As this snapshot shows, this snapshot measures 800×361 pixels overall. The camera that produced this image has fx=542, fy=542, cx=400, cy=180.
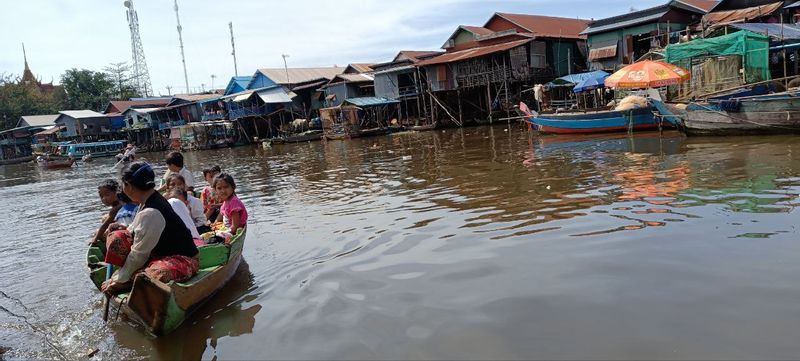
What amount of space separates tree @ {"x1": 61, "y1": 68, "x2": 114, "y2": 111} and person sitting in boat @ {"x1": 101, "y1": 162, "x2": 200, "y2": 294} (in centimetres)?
6958

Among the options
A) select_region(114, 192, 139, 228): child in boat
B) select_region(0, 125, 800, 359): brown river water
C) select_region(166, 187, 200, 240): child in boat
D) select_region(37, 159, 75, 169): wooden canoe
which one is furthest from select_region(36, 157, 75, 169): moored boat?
select_region(114, 192, 139, 228): child in boat

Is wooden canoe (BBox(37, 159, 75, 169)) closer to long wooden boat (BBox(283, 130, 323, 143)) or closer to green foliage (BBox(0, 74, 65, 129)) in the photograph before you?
long wooden boat (BBox(283, 130, 323, 143))

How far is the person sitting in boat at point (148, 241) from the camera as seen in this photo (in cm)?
429

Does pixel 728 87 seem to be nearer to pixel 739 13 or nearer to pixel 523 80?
pixel 739 13

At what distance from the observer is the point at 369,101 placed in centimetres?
3731

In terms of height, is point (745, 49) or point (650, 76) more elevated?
point (745, 49)

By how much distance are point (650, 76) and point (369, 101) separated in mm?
23409

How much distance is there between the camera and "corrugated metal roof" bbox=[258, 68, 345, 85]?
44844 mm

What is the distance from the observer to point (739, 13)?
957 inches

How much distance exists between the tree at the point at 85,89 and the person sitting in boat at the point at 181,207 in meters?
68.1

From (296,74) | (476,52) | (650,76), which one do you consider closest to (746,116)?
(650,76)

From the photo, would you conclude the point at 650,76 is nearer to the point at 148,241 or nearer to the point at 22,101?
the point at 148,241

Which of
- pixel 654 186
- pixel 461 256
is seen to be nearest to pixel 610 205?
pixel 654 186

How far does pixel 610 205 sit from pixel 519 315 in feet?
13.4
